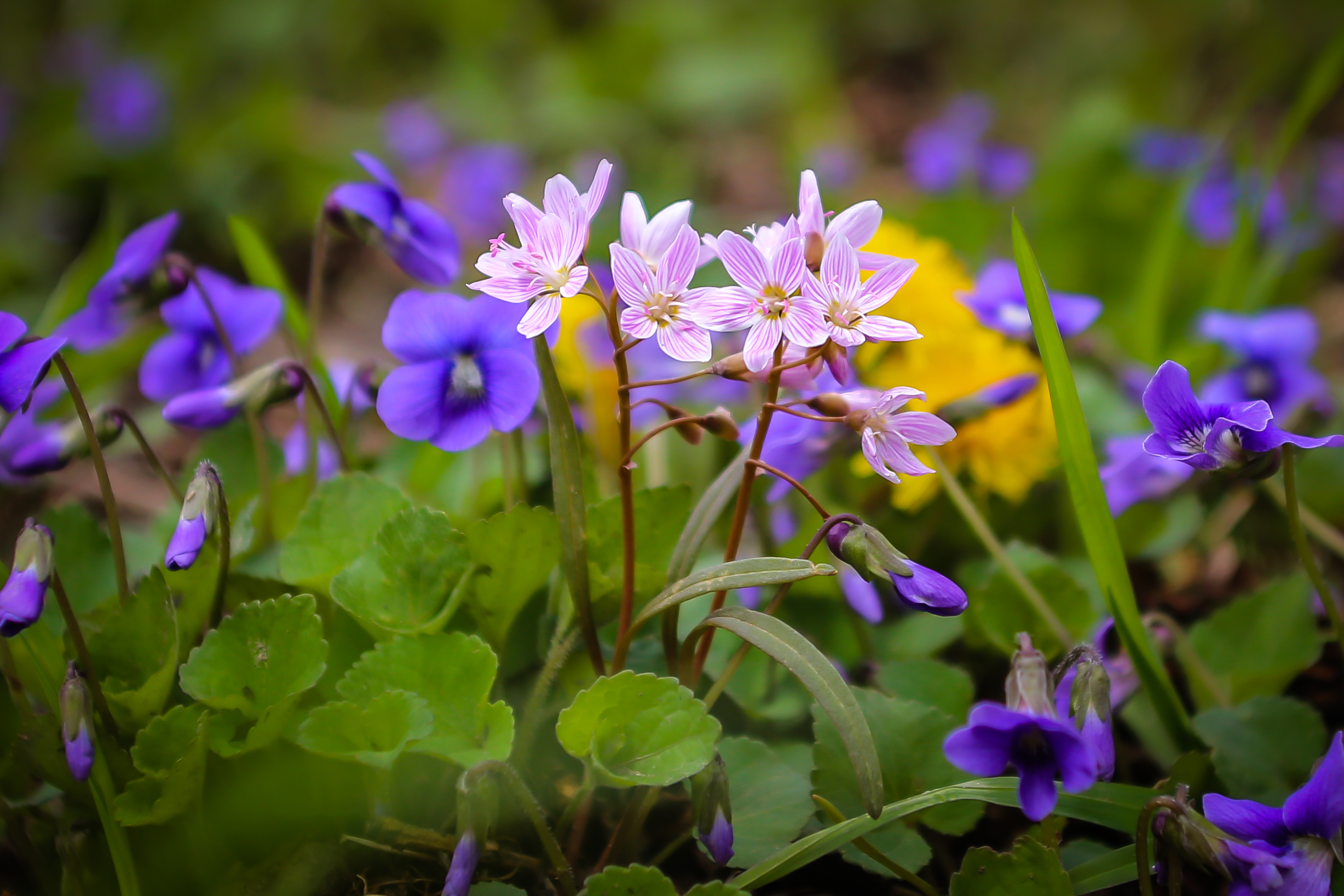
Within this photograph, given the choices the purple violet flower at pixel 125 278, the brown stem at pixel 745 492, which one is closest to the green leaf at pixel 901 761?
the brown stem at pixel 745 492

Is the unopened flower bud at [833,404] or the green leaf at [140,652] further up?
the unopened flower bud at [833,404]

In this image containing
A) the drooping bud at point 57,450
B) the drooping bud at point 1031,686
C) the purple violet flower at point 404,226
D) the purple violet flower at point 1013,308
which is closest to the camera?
the drooping bud at point 1031,686

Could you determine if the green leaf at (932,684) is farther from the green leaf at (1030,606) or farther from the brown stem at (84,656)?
the brown stem at (84,656)

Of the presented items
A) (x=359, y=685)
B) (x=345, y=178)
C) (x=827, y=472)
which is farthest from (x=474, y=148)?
(x=359, y=685)

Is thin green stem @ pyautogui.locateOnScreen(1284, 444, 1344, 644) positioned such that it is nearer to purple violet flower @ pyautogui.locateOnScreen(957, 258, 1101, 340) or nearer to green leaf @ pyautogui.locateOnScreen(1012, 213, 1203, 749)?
green leaf @ pyautogui.locateOnScreen(1012, 213, 1203, 749)

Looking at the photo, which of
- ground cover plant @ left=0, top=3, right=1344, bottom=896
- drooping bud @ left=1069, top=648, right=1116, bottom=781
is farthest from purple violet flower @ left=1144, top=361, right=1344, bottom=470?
drooping bud @ left=1069, top=648, right=1116, bottom=781

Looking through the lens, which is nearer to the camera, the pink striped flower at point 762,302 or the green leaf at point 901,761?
the pink striped flower at point 762,302

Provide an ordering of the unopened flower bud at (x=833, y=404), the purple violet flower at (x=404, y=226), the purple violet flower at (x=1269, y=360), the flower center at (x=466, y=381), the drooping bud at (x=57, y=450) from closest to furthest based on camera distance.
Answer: the unopened flower bud at (x=833, y=404)
the flower center at (x=466, y=381)
the drooping bud at (x=57, y=450)
the purple violet flower at (x=404, y=226)
the purple violet flower at (x=1269, y=360)
